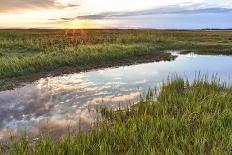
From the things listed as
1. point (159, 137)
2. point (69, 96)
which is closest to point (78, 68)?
point (69, 96)

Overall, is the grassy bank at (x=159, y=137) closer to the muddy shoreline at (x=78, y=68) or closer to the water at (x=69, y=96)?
the water at (x=69, y=96)

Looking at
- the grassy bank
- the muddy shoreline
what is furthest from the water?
the grassy bank

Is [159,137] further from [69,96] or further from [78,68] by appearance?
[78,68]

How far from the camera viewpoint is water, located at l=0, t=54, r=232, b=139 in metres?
10.4

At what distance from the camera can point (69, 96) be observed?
571 inches

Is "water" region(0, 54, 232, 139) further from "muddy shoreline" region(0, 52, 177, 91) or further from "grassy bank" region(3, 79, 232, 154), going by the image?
"grassy bank" region(3, 79, 232, 154)

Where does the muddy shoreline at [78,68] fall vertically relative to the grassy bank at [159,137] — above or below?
below

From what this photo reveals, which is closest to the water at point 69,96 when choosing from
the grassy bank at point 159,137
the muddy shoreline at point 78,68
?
the muddy shoreline at point 78,68

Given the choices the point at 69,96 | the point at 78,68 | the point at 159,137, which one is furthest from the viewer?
the point at 78,68

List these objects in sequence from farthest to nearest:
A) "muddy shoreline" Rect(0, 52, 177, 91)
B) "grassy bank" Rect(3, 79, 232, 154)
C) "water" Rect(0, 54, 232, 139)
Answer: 1. "muddy shoreline" Rect(0, 52, 177, 91)
2. "water" Rect(0, 54, 232, 139)
3. "grassy bank" Rect(3, 79, 232, 154)

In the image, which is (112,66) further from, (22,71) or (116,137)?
(116,137)

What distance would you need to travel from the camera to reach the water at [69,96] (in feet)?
34.2

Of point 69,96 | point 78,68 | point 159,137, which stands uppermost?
point 159,137

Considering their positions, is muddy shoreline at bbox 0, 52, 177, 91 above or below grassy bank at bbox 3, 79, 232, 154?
below
